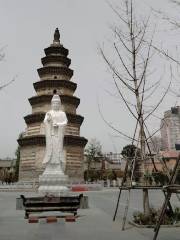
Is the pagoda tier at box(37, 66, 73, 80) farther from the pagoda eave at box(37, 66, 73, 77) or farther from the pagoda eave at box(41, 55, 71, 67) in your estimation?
the pagoda eave at box(41, 55, 71, 67)

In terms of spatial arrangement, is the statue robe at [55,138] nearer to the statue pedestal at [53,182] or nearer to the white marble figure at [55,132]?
the white marble figure at [55,132]

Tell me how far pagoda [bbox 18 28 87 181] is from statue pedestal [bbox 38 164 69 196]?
19.1m

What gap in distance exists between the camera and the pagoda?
3850 cm

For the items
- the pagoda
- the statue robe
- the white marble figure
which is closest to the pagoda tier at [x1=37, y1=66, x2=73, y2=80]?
the pagoda

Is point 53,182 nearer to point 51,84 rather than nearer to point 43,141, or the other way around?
point 43,141

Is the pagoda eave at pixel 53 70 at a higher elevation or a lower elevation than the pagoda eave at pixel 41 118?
higher

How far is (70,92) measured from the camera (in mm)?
43156

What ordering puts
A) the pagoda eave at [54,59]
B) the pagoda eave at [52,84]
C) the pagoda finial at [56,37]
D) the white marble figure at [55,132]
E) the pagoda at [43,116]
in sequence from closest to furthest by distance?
the white marble figure at [55,132]
the pagoda at [43,116]
the pagoda eave at [52,84]
the pagoda eave at [54,59]
the pagoda finial at [56,37]

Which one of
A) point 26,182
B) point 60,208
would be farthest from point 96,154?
point 60,208

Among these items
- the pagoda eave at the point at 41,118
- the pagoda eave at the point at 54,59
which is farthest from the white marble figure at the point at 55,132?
the pagoda eave at the point at 54,59

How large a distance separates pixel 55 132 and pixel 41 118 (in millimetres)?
20693

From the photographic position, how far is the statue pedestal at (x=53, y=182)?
58.2 ft

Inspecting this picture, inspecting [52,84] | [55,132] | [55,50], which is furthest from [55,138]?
[55,50]

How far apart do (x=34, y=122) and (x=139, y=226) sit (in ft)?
107
